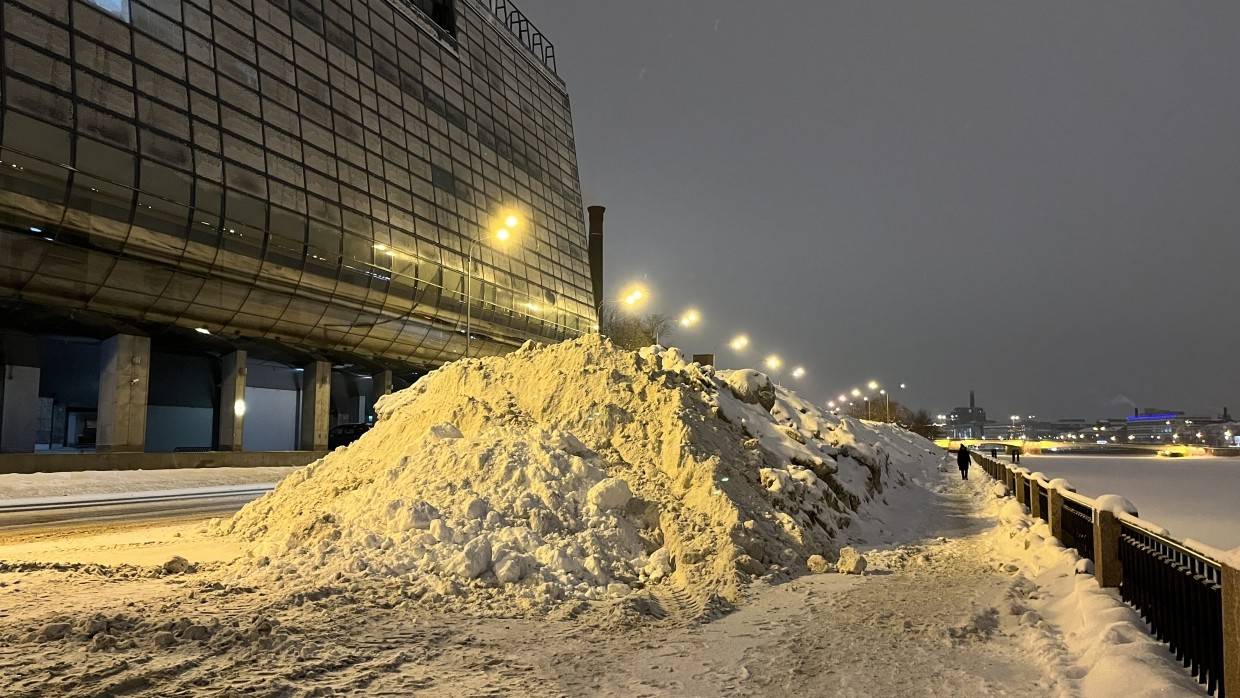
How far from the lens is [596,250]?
6812cm

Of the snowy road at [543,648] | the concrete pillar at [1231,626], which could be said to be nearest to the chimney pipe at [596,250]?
the snowy road at [543,648]

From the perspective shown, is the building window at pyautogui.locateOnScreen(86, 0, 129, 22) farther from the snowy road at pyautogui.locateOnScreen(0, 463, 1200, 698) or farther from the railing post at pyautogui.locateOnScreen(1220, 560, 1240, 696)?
the railing post at pyautogui.locateOnScreen(1220, 560, 1240, 696)

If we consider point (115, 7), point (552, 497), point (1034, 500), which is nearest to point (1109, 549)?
point (552, 497)

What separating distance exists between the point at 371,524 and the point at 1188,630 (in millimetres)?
7425

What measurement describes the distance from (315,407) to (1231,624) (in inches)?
1517

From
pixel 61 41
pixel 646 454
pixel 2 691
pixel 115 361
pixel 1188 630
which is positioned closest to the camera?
pixel 2 691

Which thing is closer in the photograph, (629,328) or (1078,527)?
(1078,527)

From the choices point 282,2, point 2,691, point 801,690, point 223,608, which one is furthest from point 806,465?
point 282,2

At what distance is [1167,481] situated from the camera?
84.3 ft

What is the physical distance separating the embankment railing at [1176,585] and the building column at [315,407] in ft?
117

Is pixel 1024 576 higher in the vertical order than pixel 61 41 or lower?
lower

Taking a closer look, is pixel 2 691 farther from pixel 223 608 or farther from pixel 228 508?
pixel 228 508

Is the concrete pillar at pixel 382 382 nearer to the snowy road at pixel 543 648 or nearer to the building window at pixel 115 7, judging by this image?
the building window at pixel 115 7

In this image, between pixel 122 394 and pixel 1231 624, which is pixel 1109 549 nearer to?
pixel 1231 624
